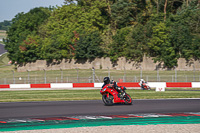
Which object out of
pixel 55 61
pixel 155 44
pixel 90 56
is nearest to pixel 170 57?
pixel 155 44

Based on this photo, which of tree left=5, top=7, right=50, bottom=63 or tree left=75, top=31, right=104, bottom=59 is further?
tree left=5, top=7, right=50, bottom=63

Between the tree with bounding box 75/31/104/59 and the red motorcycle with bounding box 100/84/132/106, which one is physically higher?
the tree with bounding box 75/31/104/59

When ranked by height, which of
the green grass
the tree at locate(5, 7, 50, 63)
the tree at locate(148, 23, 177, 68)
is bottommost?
the green grass

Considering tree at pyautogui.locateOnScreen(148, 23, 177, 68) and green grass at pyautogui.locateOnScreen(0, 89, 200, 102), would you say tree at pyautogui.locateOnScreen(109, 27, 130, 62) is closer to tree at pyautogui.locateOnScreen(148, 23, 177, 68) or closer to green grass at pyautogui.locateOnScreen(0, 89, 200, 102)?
tree at pyautogui.locateOnScreen(148, 23, 177, 68)

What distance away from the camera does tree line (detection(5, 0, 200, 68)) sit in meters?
59.4

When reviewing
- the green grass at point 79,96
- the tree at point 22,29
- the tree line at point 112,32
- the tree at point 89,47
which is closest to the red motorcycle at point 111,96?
the green grass at point 79,96

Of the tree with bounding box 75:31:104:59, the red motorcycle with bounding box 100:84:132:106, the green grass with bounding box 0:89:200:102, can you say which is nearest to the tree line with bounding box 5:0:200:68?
the tree with bounding box 75:31:104:59

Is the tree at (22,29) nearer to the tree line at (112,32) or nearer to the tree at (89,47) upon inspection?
the tree line at (112,32)

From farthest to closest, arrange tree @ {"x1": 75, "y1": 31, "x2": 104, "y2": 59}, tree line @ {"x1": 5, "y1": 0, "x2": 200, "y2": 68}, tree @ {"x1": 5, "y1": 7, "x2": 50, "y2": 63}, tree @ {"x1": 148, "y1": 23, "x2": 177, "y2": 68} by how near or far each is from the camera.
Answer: tree @ {"x1": 5, "y1": 7, "x2": 50, "y2": 63}, tree @ {"x1": 75, "y1": 31, "x2": 104, "y2": 59}, tree line @ {"x1": 5, "y1": 0, "x2": 200, "y2": 68}, tree @ {"x1": 148, "y1": 23, "x2": 177, "y2": 68}

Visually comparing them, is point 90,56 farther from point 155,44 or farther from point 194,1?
point 194,1

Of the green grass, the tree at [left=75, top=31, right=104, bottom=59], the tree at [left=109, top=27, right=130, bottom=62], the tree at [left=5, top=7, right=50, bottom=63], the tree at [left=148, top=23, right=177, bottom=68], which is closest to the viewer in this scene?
the green grass

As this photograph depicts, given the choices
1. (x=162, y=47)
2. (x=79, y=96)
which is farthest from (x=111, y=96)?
(x=162, y=47)

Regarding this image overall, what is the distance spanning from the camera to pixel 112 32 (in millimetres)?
75188

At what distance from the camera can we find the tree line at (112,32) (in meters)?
59.4
